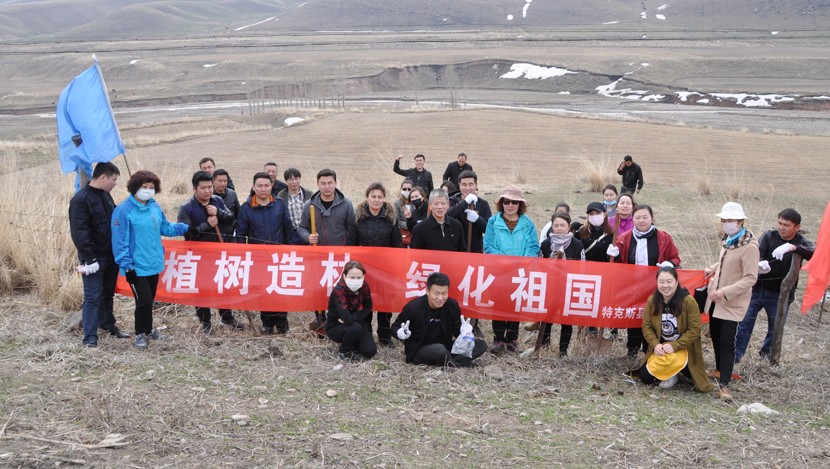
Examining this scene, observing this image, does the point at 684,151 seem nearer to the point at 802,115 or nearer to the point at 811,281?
the point at 811,281

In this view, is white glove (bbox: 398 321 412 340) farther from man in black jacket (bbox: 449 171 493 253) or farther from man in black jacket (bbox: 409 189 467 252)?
man in black jacket (bbox: 449 171 493 253)

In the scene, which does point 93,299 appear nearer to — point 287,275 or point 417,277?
point 287,275

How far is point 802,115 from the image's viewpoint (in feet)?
130

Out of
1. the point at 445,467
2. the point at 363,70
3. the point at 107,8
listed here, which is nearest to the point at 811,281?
the point at 445,467

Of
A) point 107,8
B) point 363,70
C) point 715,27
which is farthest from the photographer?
point 107,8

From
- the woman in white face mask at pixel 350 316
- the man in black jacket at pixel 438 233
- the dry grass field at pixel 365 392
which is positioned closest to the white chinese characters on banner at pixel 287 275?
the dry grass field at pixel 365 392

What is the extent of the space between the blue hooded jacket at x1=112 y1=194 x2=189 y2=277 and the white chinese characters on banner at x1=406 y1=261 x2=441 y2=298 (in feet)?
7.85

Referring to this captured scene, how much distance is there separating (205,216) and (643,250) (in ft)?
14.5

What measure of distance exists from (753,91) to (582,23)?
6645 cm

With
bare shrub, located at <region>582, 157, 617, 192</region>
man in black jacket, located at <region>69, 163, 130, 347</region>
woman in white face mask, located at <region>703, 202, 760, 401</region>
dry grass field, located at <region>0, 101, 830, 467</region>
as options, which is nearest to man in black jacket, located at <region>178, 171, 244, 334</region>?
dry grass field, located at <region>0, 101, 830, 467</region>

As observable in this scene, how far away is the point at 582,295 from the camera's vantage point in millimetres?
7023

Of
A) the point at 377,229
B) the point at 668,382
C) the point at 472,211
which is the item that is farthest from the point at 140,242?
the point at 668,382

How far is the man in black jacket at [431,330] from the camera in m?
6.24

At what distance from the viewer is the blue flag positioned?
7.32m
